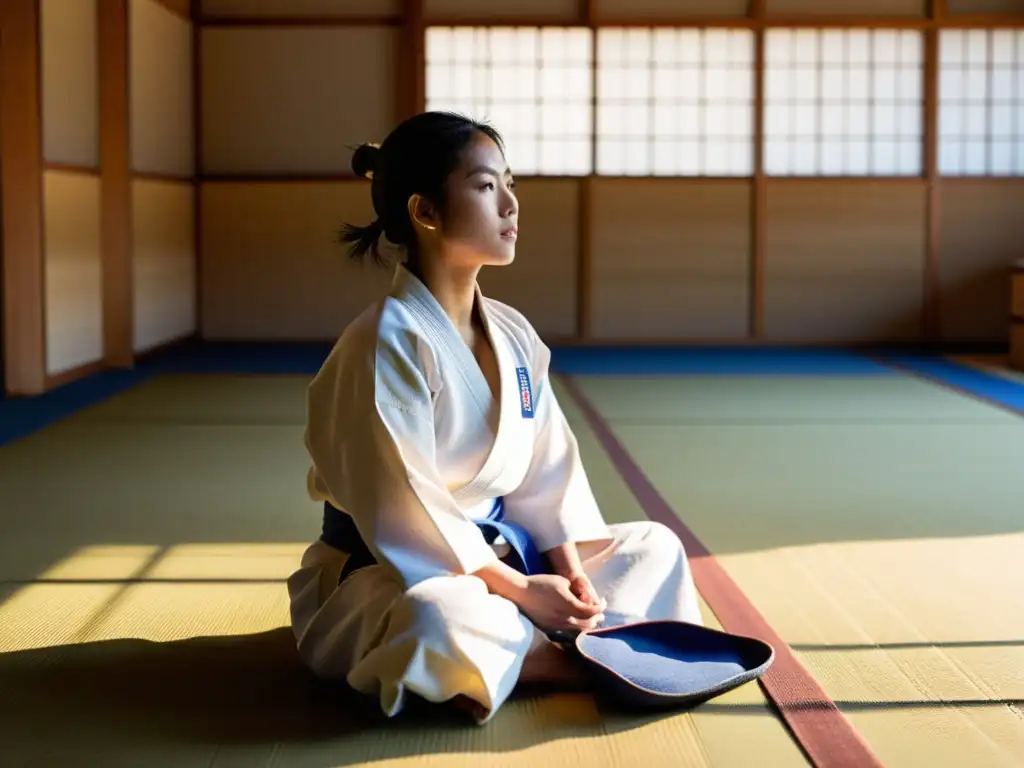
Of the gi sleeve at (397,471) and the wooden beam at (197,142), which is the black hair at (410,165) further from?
the wooden beam at (197,142)

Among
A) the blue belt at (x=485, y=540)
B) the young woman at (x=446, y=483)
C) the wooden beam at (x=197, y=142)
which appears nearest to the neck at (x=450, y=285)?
the young woman at (x=446, y=483)

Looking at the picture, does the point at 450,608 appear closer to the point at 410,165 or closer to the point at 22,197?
the point at 410,165

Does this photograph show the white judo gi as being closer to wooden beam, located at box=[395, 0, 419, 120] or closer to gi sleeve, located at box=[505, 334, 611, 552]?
gi sleeve, located at box=[505, 334, 611, 552]

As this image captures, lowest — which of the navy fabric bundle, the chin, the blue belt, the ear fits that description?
the navy fabric bundle

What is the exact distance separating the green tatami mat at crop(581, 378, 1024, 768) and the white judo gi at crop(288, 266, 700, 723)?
43 cm

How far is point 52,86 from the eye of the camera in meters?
6.37

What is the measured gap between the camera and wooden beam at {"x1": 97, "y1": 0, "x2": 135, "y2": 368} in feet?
23.4

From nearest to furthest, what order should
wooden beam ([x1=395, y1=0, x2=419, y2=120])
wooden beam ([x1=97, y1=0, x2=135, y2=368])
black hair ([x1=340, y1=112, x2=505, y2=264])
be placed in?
black hair ([x1=340, y1=112, x2=505, y2=264]) < wooden beam ([x1=97, y1=0, x2=135, y2=368]) < wooden beam ([x1=395, y1=0, x2=419, y2=120])

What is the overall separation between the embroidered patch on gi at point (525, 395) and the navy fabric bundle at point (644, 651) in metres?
0.19

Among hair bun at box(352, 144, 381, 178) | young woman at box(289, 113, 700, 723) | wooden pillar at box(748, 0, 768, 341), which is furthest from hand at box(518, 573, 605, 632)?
wooden pillar at box(748, 0, 768, 341)

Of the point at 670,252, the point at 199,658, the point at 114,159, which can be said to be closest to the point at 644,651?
the point at 199,658

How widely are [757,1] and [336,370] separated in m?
7.20

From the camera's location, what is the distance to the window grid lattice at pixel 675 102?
358 inches

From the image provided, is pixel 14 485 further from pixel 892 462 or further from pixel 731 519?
pixel 892 462
